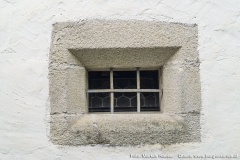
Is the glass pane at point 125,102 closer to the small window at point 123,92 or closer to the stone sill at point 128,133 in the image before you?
the small window at point 123,92

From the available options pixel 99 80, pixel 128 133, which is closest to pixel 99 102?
pixel 99 80

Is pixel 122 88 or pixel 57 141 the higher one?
pixel 122 88

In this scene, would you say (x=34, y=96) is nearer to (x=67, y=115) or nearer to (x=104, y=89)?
(x=67, y=115)

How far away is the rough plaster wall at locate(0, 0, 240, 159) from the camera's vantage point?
1.26 meters

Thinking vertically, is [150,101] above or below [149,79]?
below

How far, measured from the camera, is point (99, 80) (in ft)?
4.87

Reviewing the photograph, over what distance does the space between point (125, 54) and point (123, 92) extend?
10.3 inches

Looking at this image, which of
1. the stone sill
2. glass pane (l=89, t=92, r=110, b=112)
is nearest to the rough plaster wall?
the stone sill

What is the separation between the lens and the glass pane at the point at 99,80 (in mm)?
1478

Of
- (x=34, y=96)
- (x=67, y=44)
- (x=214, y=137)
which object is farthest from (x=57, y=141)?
(x=214, y=137)

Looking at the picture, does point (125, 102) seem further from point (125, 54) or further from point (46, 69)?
point (46, 69)

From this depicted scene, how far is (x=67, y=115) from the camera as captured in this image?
129 centimetres

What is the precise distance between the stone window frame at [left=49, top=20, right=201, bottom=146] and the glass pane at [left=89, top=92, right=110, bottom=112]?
136mm

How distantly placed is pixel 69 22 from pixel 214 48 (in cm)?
80
